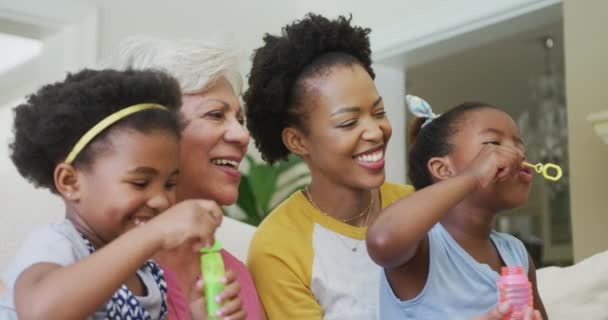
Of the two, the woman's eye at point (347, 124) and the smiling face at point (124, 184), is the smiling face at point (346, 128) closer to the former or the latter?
the woman's eye at point (347, 124)

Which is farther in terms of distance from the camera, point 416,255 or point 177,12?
point 177,12

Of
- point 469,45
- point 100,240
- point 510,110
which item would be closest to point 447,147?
point 100,240

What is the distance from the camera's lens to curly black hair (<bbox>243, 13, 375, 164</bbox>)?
1615 millimetres

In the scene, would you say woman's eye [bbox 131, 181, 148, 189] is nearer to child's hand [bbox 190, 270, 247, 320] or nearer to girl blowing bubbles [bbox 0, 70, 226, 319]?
girl blowing bubbles [bbox 0, 70, 226, 319]

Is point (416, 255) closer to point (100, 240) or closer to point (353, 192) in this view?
point (353, 192)

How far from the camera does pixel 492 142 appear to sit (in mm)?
1417

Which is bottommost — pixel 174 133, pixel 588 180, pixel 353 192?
pixel 588 180

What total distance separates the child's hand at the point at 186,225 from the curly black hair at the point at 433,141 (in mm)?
614

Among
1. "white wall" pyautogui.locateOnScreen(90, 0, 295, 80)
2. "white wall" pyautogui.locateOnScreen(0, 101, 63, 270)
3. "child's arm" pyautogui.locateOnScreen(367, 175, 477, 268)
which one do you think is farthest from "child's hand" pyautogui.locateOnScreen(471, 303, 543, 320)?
"white wall" pyautogui.locateOnScreen(90, 0, 295, 80)

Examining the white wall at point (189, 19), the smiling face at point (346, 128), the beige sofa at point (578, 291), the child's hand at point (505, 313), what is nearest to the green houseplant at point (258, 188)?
the white wall at point (189, 19)

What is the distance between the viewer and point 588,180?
2869 millimetres

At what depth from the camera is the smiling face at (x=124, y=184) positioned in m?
1.09

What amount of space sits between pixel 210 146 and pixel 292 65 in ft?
0.88

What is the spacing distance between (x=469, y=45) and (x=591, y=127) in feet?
3.39
